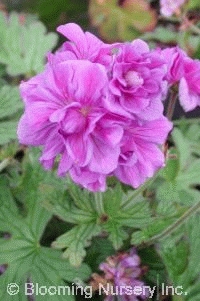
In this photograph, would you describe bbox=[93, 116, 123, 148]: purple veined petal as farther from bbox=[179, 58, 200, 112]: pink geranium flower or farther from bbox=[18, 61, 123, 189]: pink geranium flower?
bbox=[179, 58, 200, 112]: pink geranium flower

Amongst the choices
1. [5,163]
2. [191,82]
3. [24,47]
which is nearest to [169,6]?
[24,47]

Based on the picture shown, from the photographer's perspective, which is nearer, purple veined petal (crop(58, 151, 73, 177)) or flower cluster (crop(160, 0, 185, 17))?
purple veined petal (crop(58, 151, 73, 177))

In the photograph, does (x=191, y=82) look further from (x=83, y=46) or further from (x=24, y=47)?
(x=24, y=47)

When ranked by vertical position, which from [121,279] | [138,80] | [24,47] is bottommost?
[121,279]

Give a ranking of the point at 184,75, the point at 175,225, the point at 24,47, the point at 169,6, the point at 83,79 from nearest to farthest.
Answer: the point at 83,79 < the point at 184,75 < the point at 175,225 < the point at 24,47 < the point at 169,6

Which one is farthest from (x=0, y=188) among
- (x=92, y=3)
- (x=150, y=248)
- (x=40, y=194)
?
(x=92, y=3)

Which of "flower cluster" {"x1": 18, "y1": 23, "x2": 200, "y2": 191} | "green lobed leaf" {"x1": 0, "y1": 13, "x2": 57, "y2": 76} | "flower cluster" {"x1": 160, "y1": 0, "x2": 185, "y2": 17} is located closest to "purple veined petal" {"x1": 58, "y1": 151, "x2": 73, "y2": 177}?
"flower cluster" {"x1": 18, "y1": 23, "x2": 200, "y2": 191}

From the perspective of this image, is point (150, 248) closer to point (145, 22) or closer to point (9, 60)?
point (9, 60)

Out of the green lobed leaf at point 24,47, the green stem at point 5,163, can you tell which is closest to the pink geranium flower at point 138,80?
the green stem at point 5,163
